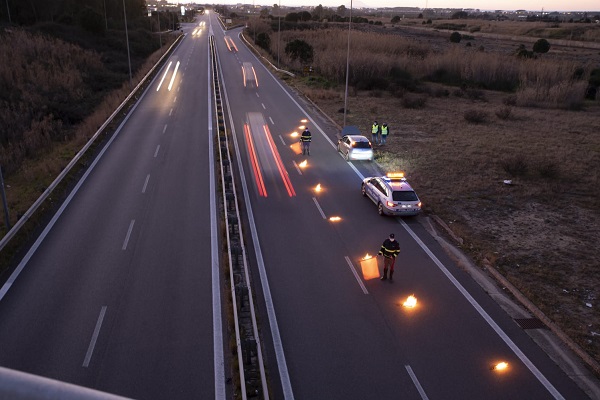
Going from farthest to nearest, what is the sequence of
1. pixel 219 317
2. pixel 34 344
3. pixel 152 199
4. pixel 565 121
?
1. pixel 565 121
2. pixel 152 199
3. pixel 219 317
4. pixel 34 344

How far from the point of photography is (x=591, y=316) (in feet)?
41.7

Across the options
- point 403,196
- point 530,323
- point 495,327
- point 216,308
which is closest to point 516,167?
point 403,196

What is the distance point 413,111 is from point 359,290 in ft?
92.3

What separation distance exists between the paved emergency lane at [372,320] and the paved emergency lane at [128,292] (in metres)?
1.80

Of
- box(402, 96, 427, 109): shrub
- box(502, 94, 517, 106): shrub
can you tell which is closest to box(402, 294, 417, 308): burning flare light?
box(402, 96, 427, 109): shrub

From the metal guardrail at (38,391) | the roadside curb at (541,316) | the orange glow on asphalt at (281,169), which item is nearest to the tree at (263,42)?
the orange glow on asphalt at (281,169)

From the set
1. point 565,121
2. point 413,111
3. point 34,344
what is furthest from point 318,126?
point 34,344

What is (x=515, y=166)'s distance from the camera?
24.2 meters

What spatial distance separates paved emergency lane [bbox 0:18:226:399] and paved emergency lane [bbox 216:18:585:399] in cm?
180

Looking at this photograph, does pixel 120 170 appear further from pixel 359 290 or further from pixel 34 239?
→ pixel 359 290

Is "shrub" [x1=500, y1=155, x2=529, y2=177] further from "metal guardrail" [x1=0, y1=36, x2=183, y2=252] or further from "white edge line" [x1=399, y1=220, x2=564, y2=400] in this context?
"metal guardrail" [x1=0, y1=36, x2=183, y2=252]

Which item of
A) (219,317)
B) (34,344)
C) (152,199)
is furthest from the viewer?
(152,199)

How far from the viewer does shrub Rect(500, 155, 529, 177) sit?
79.3 ft

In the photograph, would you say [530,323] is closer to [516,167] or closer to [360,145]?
[516,167]
